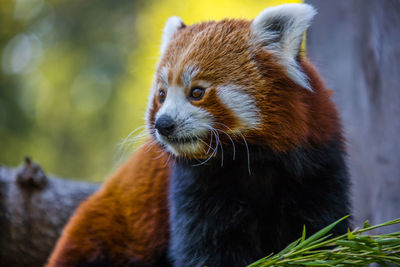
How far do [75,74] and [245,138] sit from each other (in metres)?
5.81

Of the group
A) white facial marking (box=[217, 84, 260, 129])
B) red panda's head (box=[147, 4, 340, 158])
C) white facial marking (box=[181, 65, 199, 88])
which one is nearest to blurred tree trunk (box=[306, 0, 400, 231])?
red panda's head (box=[147, 4, 340, 158])

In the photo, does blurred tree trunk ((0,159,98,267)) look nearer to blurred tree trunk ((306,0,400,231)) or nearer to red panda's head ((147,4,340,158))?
red panda's head ((147,4,340,158))

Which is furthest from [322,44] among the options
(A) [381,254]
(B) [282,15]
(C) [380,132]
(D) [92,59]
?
(D) [92,59]

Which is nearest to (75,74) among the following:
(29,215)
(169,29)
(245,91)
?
(29,215)

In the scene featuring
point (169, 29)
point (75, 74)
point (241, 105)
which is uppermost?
point (75, 74)

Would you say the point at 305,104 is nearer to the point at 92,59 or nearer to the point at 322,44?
the point at 322,44

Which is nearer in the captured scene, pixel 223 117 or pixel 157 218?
pixel 223 117

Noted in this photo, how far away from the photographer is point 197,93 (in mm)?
1707

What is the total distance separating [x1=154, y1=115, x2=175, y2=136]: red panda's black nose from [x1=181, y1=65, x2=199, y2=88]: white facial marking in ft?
0.54

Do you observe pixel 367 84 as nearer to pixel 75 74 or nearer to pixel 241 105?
pixel 241 105

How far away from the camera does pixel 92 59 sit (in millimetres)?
7086

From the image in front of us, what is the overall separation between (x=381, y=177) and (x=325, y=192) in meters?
0.96

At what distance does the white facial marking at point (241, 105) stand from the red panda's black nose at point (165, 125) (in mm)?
224

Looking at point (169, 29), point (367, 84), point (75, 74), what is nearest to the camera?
point (169, 29)
